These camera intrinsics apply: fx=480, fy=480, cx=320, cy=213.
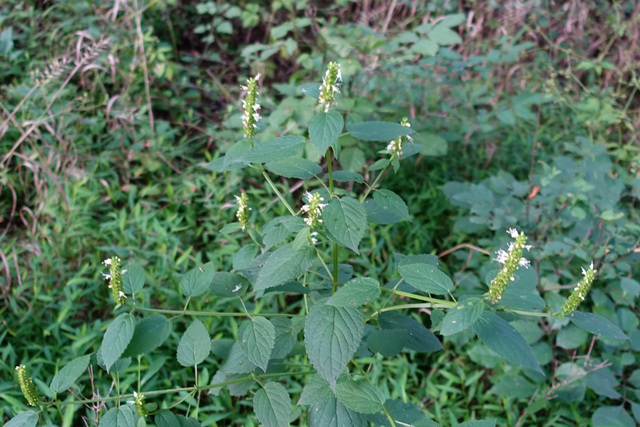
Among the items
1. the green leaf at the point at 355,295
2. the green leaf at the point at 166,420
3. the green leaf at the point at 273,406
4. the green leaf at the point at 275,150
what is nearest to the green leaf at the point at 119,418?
the green leaf at the point at 166,420

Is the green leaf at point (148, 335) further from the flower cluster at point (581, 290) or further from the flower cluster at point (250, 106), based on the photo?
the flower cluster at point (581, 290)

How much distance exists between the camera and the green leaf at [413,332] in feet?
4.07

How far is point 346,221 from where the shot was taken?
1.00 metres

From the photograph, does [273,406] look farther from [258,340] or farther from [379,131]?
[379,131]

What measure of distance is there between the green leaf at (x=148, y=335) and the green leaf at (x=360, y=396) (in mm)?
427

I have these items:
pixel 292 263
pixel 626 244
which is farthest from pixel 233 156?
pixel 626 244

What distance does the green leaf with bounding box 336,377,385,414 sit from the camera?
1.06 m

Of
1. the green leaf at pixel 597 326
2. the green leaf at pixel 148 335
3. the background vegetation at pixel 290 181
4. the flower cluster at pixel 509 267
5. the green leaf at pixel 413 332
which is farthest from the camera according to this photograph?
the background vegetation at pixel 290 181

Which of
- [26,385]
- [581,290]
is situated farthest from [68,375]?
[581,290]

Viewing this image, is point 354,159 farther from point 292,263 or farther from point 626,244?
point 292,263

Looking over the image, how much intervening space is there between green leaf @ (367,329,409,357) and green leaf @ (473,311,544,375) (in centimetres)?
25

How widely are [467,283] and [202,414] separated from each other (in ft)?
4.29

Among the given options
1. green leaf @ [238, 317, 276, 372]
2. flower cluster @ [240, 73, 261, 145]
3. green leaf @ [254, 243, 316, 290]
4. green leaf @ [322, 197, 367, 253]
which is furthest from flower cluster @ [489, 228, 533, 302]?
flower cluster @ [240, 73, 261, 145]

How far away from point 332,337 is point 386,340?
236mm
